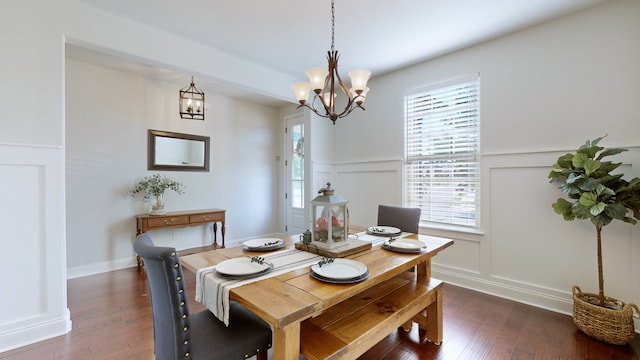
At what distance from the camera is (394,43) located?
9.76 ft

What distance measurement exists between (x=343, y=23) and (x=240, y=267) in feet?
7.80

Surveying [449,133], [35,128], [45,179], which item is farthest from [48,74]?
[449,133]

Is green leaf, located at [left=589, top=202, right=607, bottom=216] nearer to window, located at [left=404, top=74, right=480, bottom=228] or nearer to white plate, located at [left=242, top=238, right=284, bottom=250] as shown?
window, located at [left=404, top=74, right=480, bottom=228]

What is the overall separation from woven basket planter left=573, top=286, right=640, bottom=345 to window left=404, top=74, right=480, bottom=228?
3.65ft

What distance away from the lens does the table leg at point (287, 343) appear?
3.76 ft

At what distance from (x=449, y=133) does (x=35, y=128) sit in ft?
13.0

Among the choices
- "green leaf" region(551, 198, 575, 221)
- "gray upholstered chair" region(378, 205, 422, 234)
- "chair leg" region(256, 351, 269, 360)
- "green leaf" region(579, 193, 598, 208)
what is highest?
"green leaf" region(579, 193, 598, 208)

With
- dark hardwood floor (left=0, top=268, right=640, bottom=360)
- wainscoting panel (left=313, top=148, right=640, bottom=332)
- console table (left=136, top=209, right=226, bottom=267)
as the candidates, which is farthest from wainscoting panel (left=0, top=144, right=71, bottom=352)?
wainscoting panel (left=313, top=148, right=640, bottom=332)

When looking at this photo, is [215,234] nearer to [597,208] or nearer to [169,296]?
[169,296]

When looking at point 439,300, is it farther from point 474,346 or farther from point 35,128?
point 35,128

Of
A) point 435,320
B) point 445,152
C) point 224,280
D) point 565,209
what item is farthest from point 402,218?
point 224,280

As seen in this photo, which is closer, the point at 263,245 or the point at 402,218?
the point at 263,245

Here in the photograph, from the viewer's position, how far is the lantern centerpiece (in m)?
1.68

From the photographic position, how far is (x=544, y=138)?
103 inches
